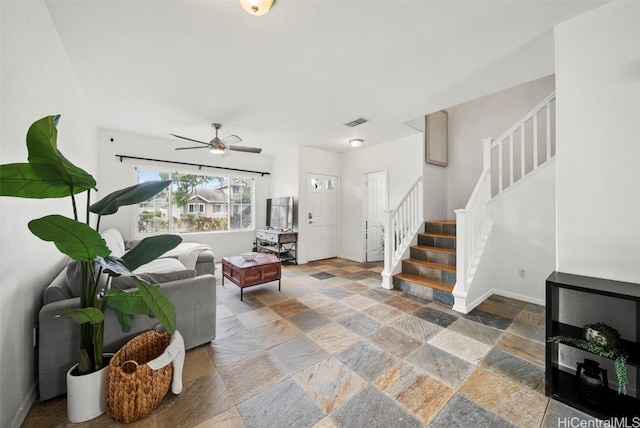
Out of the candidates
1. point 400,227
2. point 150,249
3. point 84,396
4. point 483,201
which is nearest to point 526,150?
point 483,201

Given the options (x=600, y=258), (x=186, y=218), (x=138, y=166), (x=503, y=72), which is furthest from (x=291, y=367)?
(x=138, y=166)

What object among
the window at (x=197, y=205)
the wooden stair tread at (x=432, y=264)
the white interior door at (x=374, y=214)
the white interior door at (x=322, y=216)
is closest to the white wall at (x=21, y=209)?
the window at (x=197, y=205)

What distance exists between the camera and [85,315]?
4.37ft

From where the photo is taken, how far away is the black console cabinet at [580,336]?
4.90ft

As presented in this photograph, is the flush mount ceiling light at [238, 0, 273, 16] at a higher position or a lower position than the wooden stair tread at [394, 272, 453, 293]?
higher

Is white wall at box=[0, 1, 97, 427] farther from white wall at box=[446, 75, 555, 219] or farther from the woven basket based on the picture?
white wall at box=[446, 75, 555, 219]

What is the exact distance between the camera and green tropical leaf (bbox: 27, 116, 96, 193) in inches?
42.7

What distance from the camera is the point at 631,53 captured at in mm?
1705

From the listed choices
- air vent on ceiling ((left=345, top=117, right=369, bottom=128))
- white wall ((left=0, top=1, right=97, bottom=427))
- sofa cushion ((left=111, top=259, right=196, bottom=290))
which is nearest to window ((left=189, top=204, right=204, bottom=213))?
white wall ((left=0, top=1, right=97, bottom=427))

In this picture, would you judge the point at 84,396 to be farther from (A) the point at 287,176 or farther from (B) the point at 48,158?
(A) the point at 287,176

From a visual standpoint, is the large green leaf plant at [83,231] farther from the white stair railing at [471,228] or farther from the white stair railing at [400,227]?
the white stair railing at [400,227]

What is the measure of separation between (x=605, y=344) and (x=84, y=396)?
3.13 meters

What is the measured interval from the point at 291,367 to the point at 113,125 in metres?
4.92

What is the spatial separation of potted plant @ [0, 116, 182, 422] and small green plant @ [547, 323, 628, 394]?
8.17 feet
